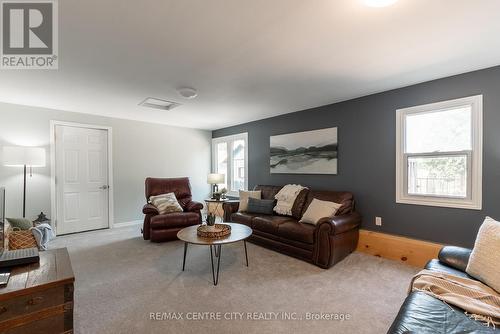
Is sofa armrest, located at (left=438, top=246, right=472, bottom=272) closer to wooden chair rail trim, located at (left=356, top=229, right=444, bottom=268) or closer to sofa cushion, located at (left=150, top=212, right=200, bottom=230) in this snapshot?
wooden chair rail trim, located at (left=356, top=229, right=444, bottom=268)

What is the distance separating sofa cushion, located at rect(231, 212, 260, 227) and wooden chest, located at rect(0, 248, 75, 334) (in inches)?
102

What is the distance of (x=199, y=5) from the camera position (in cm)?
157

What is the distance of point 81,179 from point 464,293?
5.47 metres

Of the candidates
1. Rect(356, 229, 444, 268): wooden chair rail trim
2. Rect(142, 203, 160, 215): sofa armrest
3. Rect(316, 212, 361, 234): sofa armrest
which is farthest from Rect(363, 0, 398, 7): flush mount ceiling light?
Rect(142, 203, 160, 215): sofa armrest

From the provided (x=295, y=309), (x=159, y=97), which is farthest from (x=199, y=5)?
(x=295, y=309)

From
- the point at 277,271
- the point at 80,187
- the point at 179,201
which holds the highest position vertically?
the point at 80,187

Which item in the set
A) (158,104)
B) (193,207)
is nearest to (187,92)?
(158,104)

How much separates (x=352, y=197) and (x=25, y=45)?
407 cm

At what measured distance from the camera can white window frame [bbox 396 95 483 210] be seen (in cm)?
259

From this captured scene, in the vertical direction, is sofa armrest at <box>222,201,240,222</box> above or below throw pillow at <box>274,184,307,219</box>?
below

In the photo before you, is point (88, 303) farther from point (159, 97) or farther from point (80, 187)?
point (80, 187)

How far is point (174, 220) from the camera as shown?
3.87m

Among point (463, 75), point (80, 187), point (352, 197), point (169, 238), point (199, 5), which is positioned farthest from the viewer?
point (80, 187)

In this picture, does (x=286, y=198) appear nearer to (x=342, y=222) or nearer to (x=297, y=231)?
(x=297, y=231)
